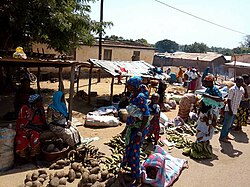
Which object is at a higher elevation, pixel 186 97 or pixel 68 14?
pixel 68 14

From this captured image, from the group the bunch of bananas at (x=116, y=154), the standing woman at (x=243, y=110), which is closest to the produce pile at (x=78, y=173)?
the bunch of bananas at (x=116, y=154)

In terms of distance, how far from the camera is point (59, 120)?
5250 mm

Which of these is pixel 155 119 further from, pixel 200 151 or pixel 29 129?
pixel 29 129

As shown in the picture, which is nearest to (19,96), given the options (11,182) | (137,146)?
(11,182)

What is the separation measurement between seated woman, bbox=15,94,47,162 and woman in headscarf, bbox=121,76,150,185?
1.92 meters

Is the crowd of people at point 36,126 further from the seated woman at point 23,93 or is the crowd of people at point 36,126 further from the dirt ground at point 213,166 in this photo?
the seated woman at point 23,93

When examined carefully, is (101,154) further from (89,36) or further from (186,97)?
(89,36)

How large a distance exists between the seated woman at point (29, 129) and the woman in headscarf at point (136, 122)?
1.92 metres

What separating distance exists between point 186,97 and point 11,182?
5682 millimetres

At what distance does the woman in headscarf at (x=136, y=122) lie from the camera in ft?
12.6

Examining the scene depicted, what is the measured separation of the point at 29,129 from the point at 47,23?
5.09 m

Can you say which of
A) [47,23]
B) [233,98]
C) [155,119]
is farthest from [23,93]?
[233,98]

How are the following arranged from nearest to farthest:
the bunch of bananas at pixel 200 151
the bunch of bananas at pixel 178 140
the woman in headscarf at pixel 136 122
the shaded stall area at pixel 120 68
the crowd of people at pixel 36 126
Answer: the woman in headscarf at pixel 136 122, the crowd of people at pixel 36 126, the bunch of bananas at pixel 200 151, the bunch of bananas at pixel 178 140, the shaded stall area at pixel 120 68

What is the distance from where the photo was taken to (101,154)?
551 centimetres
